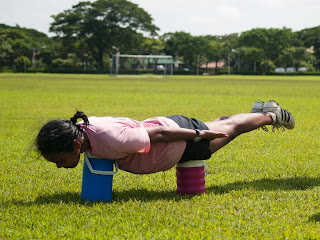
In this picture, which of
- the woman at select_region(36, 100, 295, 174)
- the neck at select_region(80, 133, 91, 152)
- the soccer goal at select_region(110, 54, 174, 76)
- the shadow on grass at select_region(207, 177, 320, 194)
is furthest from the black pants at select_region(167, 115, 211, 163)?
the soccer goal at select_region(110, 54, 174, 76)

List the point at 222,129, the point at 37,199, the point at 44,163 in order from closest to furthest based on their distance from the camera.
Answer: the point at 37,199 → the point at 222,129 → the point at 44,163

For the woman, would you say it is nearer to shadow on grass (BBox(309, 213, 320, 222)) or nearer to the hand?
the hand

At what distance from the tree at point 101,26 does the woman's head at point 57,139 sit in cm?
8742

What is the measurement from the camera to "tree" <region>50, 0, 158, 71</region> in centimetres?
9062

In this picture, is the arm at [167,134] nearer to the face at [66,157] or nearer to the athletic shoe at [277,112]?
the face at [66,157]

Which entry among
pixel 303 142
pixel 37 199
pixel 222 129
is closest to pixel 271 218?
pixel 222 129

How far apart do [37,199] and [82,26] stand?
90357 mm

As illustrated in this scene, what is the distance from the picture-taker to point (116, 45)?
3573 inches

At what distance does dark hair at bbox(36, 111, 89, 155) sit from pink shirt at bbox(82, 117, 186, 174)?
16cm

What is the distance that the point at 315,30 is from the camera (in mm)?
116688

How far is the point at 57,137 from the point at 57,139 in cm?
2

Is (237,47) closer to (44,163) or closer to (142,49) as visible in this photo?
(142,49)

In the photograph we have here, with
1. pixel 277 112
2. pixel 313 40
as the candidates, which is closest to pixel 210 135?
pixel 277 112

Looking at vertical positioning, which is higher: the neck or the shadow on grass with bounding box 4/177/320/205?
the neck
